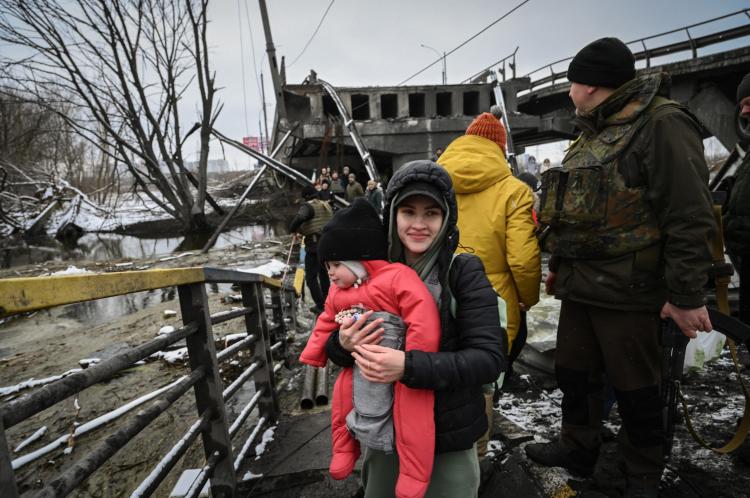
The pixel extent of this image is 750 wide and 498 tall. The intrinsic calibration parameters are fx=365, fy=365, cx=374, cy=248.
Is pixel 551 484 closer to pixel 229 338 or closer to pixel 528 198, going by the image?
pixel 528 198

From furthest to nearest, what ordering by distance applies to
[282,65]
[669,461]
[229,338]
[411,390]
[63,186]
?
[63,186], [282,65], [229,338], [669,461], [411,390]

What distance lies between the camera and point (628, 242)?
5.63 feet

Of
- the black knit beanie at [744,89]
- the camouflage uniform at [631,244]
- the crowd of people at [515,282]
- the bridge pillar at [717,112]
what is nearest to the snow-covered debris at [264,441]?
the crowd of people at [515,282]

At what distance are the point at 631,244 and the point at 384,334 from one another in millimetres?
1296

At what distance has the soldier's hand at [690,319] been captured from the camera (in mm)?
1557

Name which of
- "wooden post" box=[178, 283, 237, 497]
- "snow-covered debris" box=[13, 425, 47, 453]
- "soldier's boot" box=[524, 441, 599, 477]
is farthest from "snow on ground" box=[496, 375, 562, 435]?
Answer: "snow-covered debris" box=[13, 425, 47, 453]

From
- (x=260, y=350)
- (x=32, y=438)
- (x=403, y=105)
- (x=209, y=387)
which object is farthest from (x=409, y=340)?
(x=403, y=105)

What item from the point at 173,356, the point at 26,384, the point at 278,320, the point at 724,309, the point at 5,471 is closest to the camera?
the point at 5,471

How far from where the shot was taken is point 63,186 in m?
19.2

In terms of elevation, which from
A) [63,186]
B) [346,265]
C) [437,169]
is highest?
[63,186]

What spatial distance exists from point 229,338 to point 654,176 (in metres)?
4.32

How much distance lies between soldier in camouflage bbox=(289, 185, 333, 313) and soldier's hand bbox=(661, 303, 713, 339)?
4.31 metres

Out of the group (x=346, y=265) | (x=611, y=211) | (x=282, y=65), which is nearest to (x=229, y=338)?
(x=346, y=265)

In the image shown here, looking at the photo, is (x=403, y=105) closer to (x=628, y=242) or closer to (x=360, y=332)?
(x=628, y=242)
